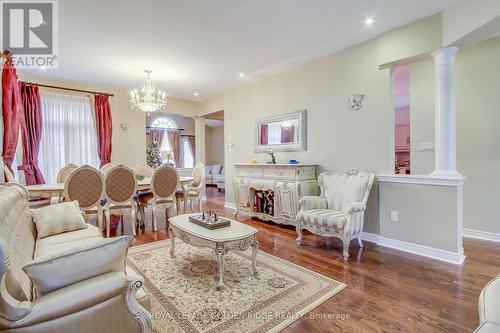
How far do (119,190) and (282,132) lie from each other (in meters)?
2.96

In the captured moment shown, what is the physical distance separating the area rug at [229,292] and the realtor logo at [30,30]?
2894 millimetres

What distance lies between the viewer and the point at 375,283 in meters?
2.30

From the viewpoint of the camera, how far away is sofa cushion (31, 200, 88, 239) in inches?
92.1

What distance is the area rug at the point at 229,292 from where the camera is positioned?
1785 millimetres

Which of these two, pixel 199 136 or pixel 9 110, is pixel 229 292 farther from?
pixel 199 136

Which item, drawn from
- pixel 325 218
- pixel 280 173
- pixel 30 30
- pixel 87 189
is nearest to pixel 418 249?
pixel 325 218

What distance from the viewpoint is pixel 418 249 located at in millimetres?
3020

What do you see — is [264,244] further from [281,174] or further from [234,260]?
[281,174]

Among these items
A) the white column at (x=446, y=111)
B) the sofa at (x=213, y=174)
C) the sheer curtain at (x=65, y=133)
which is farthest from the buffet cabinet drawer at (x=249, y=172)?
the sofa at (x=213, y=174)

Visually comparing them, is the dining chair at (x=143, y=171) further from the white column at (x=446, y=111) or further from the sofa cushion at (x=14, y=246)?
the white column at (x=446, y=111)

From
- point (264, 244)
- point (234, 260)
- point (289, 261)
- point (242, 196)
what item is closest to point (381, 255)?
point (289, 261)

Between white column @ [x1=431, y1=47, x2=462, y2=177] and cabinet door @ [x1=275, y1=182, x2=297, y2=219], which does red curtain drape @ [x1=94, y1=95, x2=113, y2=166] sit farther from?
white column @ [x1=431, y1=47, x2=462, y2=177]

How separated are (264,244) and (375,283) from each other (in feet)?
4.78

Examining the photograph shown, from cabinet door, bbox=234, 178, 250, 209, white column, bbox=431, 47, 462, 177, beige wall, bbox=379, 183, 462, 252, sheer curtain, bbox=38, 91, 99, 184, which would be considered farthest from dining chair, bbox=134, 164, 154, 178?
white column, bbox=431, 47, 462, 177
